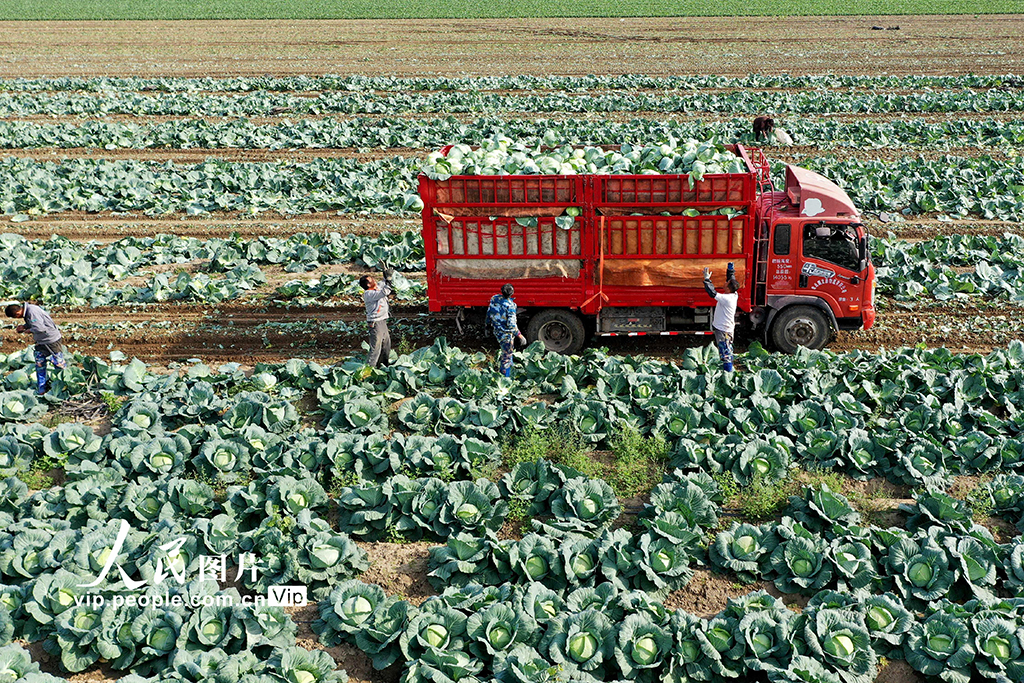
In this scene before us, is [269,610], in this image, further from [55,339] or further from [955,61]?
[955,61]

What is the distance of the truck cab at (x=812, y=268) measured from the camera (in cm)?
1265

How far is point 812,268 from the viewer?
12.8 metres

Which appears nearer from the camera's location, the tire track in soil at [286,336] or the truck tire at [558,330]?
the truck tire at [558,330]

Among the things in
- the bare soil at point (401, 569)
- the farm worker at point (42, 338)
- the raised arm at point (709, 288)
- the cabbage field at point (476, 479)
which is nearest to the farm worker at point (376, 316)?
the cabbage field at point (476, 479)

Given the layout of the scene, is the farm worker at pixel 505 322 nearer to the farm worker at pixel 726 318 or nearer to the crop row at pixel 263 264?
the farm worker at pixel 726 318

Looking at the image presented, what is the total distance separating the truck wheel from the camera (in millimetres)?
13062

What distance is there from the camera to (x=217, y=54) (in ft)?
145

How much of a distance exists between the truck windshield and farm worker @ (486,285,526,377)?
4376 mm

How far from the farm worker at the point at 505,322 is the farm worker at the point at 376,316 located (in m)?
1.51

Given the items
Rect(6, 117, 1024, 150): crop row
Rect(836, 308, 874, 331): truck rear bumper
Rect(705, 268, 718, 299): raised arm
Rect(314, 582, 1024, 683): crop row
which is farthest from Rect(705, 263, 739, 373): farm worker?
Rect(6, 117, 1024, 150): crop row

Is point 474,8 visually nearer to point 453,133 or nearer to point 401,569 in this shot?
point 453,133

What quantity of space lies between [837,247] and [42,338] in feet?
36.8

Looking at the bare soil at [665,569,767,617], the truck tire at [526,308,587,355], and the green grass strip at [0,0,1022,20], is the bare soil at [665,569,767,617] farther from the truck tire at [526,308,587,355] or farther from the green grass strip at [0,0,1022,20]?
the green grass strip at [0,0,1022,20]

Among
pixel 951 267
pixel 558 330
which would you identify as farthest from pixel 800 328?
pixel 951 267
